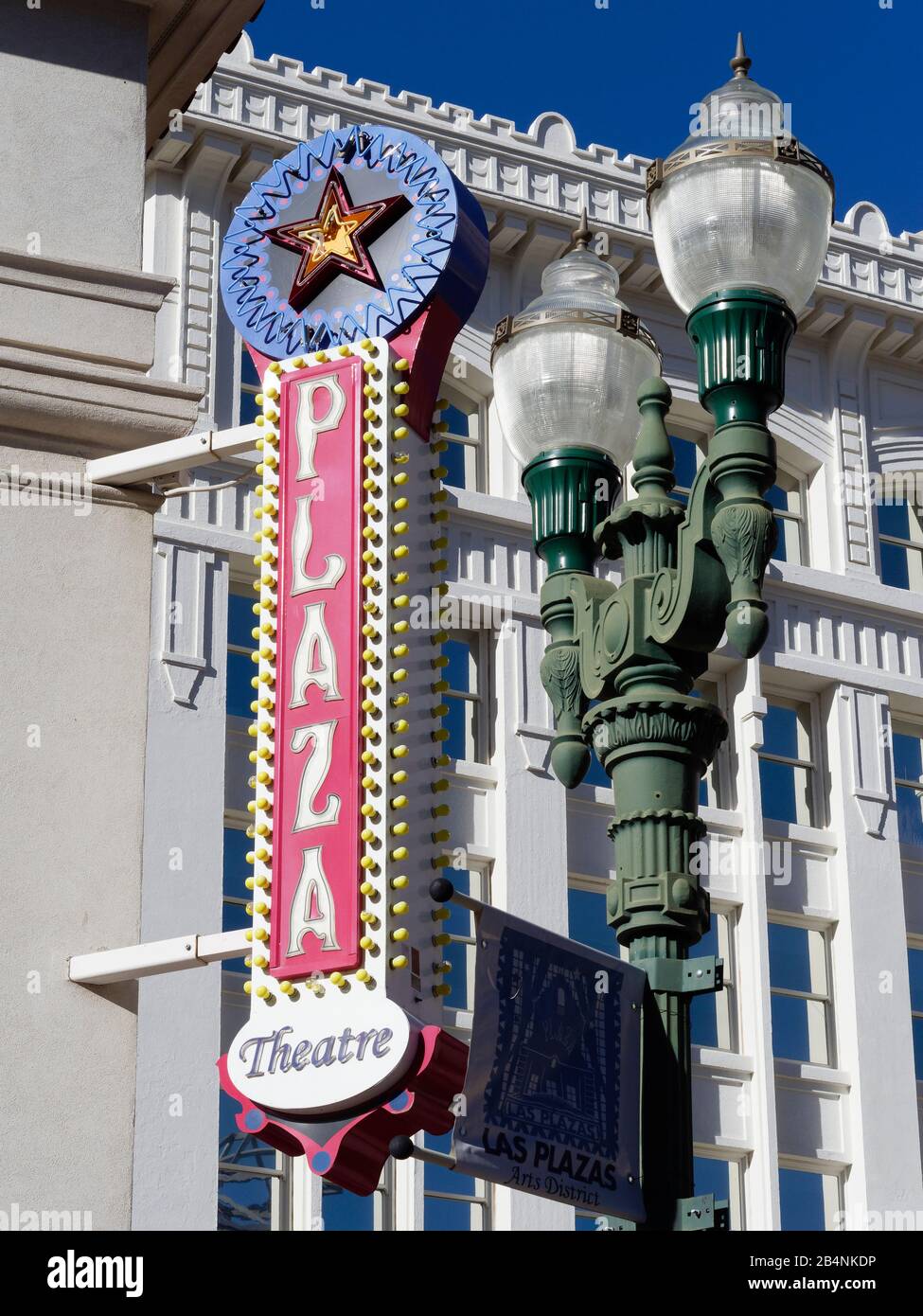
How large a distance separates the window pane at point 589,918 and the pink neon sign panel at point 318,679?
1558 cm

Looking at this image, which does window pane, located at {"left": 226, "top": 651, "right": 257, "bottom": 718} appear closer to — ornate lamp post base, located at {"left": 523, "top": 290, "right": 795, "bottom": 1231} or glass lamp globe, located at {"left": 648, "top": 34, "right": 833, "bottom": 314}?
ornate lamp post base, located at {"left": 523, "top": 290, "right": 795, "bottom": 1231}

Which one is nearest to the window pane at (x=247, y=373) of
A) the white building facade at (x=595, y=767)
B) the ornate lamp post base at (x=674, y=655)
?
the white building facade at (x=595, y=767)

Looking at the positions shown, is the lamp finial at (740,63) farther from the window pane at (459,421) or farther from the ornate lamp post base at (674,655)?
the window pane at (459,421)

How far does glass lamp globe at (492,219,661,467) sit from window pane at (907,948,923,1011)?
58.0 ft

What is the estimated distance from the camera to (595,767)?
2781cm

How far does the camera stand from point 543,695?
1056 inches

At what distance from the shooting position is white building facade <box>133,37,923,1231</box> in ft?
78.7

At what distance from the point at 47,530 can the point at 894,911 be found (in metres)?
18.5

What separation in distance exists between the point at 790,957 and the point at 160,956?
60.7 ft

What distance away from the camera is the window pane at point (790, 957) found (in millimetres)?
27703
